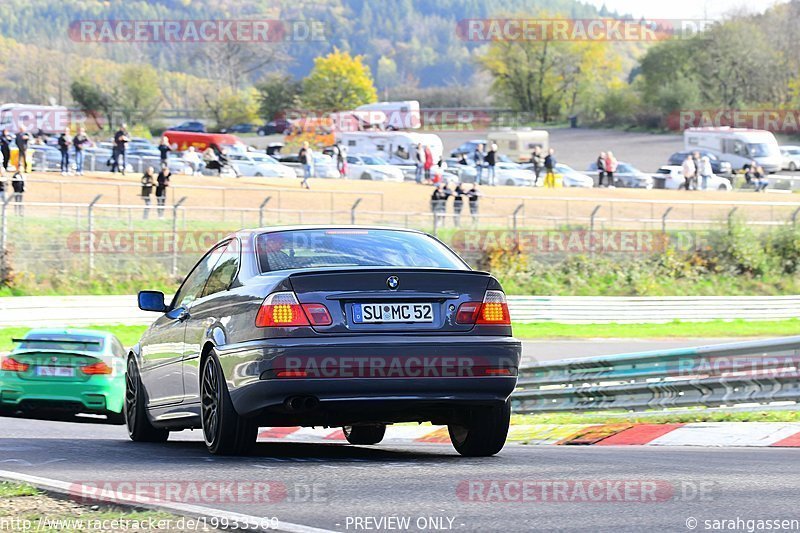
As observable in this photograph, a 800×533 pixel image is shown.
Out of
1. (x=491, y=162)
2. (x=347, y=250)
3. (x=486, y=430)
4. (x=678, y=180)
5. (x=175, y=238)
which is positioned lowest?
(x=678, y=180)

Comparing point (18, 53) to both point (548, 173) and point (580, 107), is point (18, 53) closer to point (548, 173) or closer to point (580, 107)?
point (580, 107)

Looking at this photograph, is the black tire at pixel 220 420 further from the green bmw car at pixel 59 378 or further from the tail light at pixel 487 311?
the green bmw car at pixel 59 378

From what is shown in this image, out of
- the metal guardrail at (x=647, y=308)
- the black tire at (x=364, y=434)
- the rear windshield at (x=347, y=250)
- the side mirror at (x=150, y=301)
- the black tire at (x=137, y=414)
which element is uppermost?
the rear windshield at (x=347, y=250)

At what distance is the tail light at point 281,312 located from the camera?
Answer: 7.39 metres

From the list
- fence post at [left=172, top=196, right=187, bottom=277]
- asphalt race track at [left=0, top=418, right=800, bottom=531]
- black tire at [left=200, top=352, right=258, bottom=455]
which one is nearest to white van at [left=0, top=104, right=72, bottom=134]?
fence post at [left=172, top=196, right=187, bottom=277]

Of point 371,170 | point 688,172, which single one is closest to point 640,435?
point 688,172

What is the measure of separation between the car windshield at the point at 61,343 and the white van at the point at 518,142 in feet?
199

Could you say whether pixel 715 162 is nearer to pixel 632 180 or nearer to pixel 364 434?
pixel 632 180

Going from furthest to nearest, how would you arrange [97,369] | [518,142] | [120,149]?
[518,142]
[120,149]
[97,369]

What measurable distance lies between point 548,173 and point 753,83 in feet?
158

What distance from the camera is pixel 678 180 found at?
5697 centimetres

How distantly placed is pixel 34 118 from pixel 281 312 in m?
75.8

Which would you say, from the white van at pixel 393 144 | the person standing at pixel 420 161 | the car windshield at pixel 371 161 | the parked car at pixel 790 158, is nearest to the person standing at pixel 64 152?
the person standing at pixel 420 161

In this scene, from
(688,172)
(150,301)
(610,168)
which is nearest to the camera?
(150,301)
